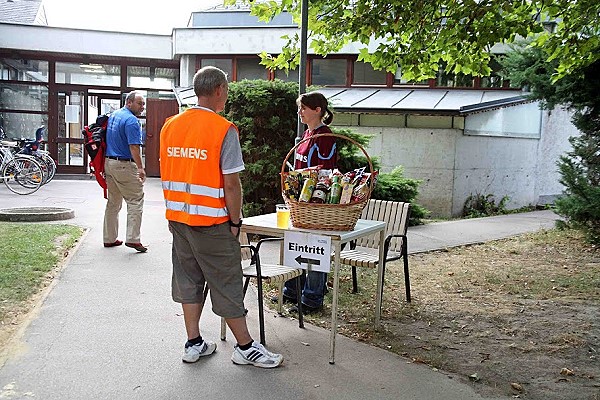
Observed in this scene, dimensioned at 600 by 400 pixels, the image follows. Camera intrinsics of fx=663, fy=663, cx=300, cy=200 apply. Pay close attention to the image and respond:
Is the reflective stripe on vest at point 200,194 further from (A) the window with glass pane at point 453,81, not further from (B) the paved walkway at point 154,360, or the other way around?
(A) the window with glass pane at point 453,81

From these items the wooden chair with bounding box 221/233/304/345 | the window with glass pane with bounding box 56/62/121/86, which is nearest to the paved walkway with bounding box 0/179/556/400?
the wooden chair with bounding box 221/233/304/345

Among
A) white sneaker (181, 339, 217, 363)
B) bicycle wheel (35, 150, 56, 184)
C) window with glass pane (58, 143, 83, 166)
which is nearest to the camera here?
white sneaker (181, 339, 217, 363)

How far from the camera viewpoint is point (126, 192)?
812 centimetres

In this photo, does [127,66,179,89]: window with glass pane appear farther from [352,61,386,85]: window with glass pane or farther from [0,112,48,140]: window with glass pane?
[352,61,386,85]: window with glass pane

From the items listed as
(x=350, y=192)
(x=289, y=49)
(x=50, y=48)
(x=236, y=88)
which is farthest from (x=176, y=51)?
(x=350, y=192)

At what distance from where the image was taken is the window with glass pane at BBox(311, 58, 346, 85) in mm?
18734

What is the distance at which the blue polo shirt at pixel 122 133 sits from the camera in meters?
7.84

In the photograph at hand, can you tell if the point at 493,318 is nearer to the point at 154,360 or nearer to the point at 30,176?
the point at 154,360

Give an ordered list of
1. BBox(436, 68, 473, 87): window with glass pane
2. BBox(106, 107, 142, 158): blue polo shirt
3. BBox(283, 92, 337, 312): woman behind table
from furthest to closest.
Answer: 1. BBox(436, 68, 473, 87): window with glass pane
2. BBox(106, 107, 142, 158): blue polo shirt
3. BBox(283, 92, 337, 312): woman behind table

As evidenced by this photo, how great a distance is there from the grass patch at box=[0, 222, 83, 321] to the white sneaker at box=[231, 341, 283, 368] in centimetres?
211

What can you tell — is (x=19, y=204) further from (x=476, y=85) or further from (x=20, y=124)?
(x=476, y=85)

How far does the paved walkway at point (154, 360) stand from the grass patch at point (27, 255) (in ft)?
0.77

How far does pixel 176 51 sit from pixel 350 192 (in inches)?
628

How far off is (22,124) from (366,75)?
10.7 meters
